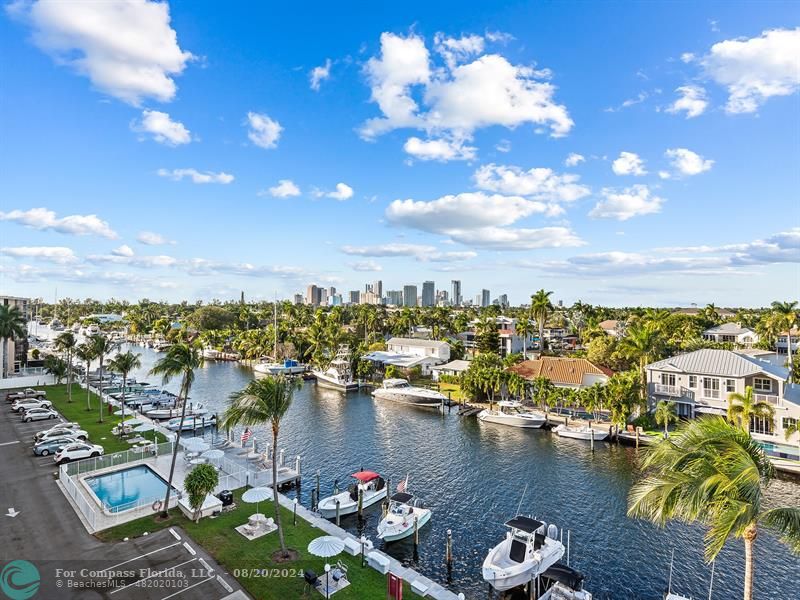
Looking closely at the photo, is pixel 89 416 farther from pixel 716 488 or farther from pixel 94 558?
pixel 716 488

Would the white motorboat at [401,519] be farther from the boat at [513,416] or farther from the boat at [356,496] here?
the boat at [513,416]

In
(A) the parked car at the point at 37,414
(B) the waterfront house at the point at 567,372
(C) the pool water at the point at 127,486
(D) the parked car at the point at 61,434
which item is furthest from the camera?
(B) the waterfront house at the point at 567,372

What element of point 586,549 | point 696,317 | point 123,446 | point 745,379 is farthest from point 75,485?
point 696,317

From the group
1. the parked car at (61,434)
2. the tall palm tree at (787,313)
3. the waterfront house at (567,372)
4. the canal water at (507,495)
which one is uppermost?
the tall palm tree at (787,313)

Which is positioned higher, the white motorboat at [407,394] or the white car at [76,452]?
the white car at [76,452]

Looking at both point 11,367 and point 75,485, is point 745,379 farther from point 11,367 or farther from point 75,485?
point 11,367


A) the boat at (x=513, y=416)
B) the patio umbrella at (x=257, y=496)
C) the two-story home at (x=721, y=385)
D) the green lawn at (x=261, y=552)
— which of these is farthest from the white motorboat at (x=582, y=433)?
the patio umbrella at (x=257, y=496)

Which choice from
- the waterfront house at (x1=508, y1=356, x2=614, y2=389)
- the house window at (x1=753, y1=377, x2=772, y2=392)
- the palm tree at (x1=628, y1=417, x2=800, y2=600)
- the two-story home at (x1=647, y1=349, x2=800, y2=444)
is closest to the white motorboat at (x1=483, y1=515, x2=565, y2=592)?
the palm tree at (x1=628, y1=417, x2=800, y2=600)

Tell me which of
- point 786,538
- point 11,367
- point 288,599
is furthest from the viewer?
point 11,367
